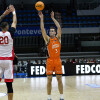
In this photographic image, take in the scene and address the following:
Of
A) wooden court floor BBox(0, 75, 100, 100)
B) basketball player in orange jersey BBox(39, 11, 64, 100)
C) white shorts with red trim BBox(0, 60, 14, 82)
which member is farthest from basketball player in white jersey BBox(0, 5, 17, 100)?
wooden court floor BBox(0, 75, 100, 100)

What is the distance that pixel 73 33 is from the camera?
67.7ft

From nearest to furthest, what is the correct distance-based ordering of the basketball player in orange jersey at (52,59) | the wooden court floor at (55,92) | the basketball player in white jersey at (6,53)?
the basketball player in white jersey at (6,53) → the basketball player in orange jersey at (52,59) → the wooden court floor at (55,92)

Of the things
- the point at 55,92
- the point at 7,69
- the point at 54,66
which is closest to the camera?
the point at 7,69

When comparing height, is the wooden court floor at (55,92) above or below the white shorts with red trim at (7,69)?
Answer: below

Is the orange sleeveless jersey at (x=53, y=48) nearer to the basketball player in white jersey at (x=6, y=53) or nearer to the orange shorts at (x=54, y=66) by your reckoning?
the orange shorts at (x=54, y=66)

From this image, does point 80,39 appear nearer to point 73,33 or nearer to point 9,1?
point 73,33

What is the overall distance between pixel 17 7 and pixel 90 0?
308 inches

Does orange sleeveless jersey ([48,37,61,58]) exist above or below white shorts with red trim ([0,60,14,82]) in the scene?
above

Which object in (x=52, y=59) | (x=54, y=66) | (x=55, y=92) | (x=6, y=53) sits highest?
(x=6, y=53)

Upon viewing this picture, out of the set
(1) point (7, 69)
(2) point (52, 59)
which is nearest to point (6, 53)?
(1) point (7, 69)

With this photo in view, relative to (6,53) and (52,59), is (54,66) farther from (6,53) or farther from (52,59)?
(6,53)

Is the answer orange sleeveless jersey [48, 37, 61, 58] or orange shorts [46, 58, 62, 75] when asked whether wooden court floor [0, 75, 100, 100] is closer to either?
orange shorts [46, 58, 62, 75]

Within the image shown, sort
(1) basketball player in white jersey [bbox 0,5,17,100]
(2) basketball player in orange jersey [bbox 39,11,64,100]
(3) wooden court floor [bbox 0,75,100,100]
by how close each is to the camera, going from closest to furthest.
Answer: (1) basketball player in white jersey [bbox 0,5,17,100] → (2) basketball player in orange jersey [bbox 39,11,64,100] → (3) wooden court floor [bbox 0,75,100,100]

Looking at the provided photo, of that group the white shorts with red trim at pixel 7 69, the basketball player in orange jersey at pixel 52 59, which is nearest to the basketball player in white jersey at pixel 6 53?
the white shorts with red trim at pixel 7 69
